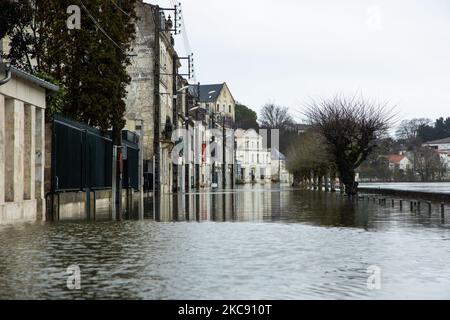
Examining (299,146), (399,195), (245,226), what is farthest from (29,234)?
(299,146)

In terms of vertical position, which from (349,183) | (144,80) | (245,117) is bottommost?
(349,183)

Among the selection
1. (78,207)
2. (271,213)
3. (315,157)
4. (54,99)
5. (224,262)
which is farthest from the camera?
(315,157)

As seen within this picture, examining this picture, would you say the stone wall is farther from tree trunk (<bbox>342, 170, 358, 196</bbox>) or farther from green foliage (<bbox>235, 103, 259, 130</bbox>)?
green foliage (<bbox>235, 103, 259, 130</bbox>)

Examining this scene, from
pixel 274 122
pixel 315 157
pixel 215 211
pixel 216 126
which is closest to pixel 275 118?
pixel 274 122

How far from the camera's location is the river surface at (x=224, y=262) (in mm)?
8180

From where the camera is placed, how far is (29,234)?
1599cm

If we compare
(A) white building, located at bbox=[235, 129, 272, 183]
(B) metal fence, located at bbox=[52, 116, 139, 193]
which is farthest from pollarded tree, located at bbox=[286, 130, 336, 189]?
(A) white building, located at bbox=[235, 129, 272, 183]

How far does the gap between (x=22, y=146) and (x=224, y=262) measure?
482 inches

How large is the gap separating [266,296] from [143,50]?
176 feet

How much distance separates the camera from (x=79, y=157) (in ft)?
94.2

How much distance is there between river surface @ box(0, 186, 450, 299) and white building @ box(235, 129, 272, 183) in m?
132

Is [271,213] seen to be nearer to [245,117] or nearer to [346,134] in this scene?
[346,134]

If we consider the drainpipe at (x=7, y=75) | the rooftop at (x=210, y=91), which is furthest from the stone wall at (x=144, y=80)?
the rooftop at (x=210, y=91)
